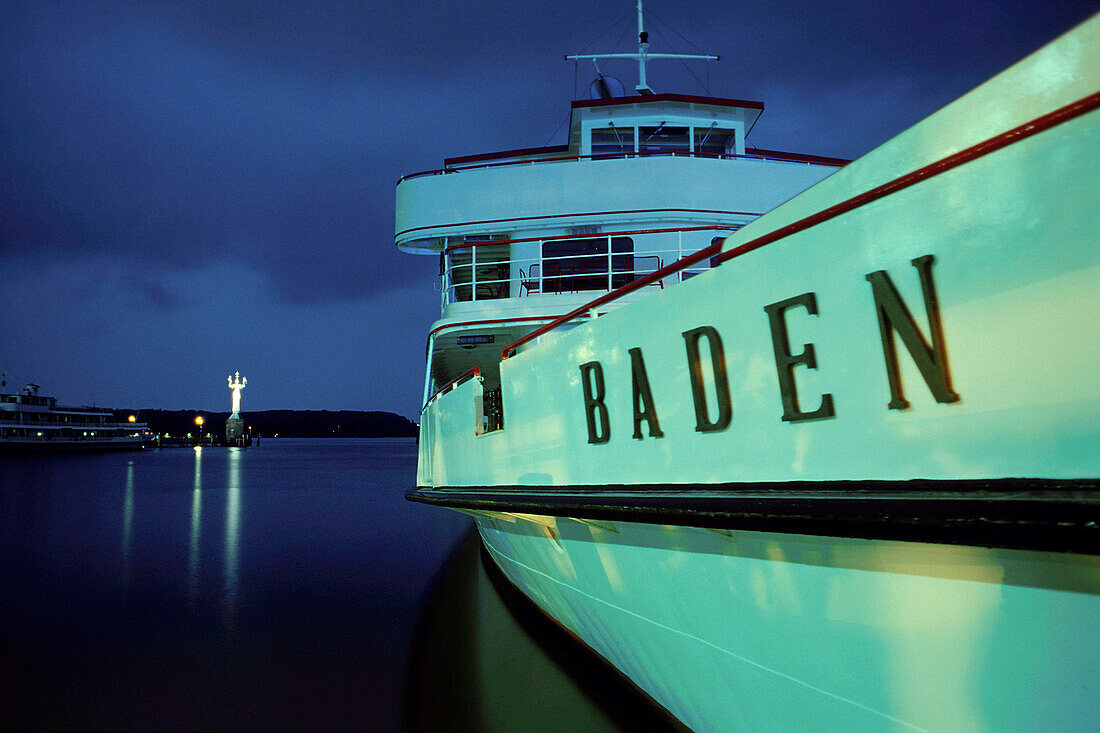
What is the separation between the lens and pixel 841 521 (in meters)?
2.01

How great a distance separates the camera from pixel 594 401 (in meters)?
3.22

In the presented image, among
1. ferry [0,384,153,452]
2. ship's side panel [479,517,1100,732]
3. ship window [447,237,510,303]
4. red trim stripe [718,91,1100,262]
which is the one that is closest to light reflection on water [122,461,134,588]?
ship window [447,237,510,303]

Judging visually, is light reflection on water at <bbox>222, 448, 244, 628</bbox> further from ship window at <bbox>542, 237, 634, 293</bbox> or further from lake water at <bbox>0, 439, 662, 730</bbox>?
ship window at <bbox>542, 237, 634, 293</bbox>

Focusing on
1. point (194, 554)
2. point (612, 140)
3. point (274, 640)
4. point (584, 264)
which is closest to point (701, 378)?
point (584, 264)

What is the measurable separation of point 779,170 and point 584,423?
558cm

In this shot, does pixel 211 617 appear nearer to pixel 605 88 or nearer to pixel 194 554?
pixel 194 554

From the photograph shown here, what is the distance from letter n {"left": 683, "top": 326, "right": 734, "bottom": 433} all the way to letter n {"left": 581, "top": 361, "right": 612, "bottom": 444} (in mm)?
622

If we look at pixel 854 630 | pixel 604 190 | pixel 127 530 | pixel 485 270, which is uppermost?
pixel 604 190

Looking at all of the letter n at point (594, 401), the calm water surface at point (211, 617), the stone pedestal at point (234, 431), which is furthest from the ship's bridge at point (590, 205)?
the stone pedestal at point (234, 431)

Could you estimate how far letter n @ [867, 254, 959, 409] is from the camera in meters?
1.81

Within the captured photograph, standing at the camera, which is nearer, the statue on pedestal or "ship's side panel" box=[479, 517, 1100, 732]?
"ship's side panel" box=[479, 517, 1100, 732]

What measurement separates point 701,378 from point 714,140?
22.7ft

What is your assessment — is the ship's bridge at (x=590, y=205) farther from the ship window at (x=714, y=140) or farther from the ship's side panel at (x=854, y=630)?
the ship's side panel at (x=854, y=630)

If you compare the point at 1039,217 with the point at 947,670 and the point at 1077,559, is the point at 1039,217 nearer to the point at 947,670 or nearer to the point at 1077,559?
the point at 1077,559
